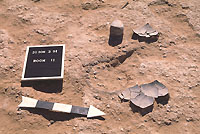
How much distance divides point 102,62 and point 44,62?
0.65 meters

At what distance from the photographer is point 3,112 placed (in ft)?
7.09

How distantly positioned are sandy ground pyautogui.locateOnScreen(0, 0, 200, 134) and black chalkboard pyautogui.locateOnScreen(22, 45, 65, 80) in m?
0.11

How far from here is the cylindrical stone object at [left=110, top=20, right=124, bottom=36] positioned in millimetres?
2779

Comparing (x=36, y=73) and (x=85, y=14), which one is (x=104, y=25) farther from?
(x=36, y=73)

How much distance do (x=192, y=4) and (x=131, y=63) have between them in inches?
60.6

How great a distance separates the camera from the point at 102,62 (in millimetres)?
2582

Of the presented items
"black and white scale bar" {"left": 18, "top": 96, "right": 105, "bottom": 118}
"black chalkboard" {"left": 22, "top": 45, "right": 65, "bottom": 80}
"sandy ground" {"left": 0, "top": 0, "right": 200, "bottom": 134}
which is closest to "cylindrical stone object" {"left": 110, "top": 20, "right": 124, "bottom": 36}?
"sandy ground" {"left": 0, "top": 0, "right": 200, "bottom": 134}

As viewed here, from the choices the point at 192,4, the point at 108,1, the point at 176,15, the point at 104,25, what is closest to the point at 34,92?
the point at 104,25

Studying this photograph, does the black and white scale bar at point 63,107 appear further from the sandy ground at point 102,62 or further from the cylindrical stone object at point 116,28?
the cylindrical stone object at point 116,28

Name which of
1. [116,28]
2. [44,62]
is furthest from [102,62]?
[44,62]

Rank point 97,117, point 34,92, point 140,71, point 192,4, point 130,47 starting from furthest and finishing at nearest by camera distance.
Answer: point 192,4, point 130,47, point 140,71, point 34,92, point 97,117

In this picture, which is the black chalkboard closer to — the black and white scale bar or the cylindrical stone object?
the black and white scale bar

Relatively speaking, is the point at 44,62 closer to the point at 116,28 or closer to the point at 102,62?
the point at 102,62

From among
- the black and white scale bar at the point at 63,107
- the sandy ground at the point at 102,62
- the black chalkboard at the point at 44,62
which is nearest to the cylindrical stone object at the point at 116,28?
the sandy ground at the point at 102,62
